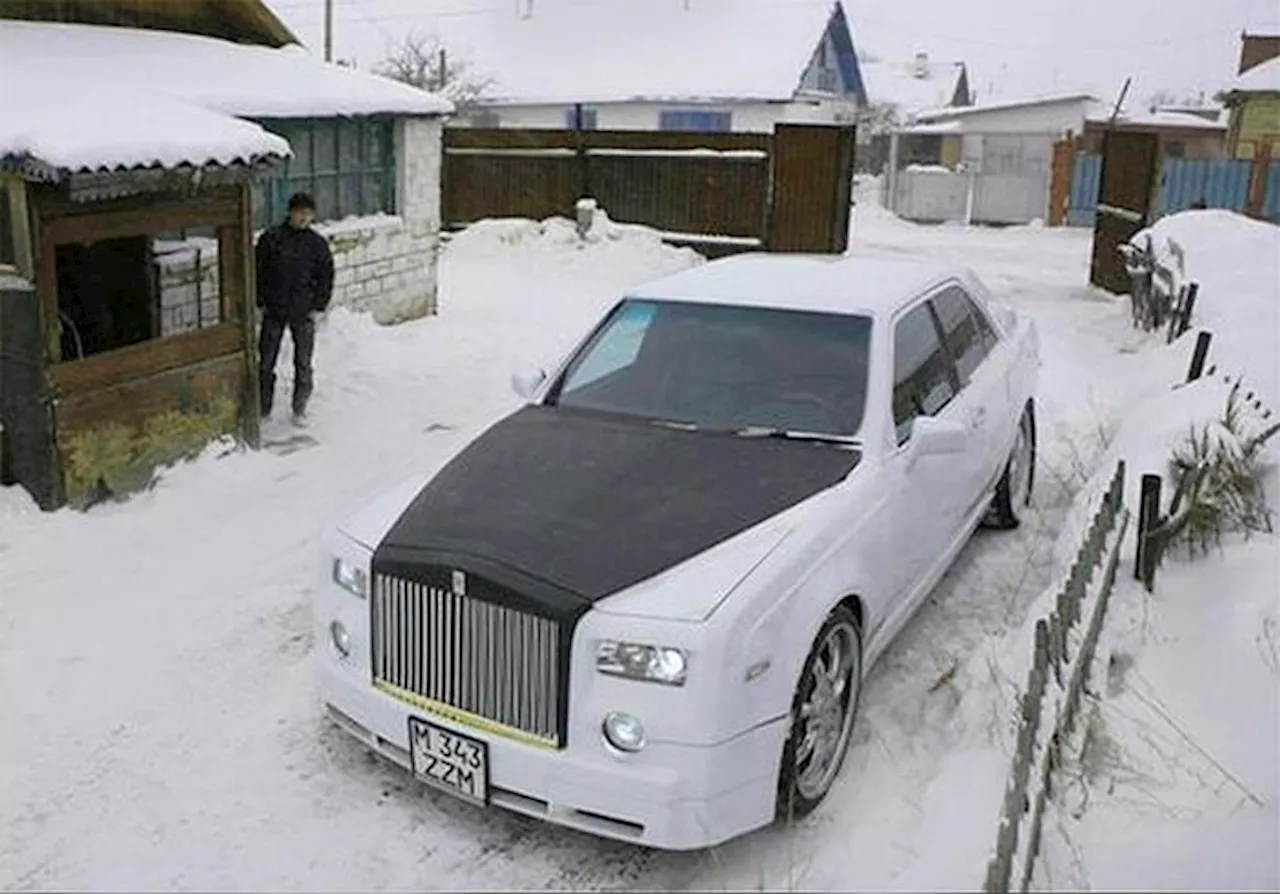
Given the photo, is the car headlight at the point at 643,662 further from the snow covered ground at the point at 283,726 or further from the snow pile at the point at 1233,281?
the snow pile at the point at 1233,281

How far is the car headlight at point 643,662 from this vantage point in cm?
364

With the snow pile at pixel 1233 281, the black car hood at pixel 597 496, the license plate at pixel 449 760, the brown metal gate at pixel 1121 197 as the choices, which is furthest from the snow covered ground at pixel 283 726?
the brown metal gate at pixel 1121 197

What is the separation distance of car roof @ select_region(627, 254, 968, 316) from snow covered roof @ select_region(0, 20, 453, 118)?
4.02 m

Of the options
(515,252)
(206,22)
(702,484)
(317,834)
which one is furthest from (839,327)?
(515,252)

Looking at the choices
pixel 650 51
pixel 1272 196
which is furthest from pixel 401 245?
pixel 650 51

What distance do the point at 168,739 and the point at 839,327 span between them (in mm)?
3197

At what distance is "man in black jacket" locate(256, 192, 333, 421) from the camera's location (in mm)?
8852

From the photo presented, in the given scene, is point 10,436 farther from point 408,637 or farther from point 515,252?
point 515,252

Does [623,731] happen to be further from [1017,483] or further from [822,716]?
[1017,483]

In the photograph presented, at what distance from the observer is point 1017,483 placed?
714 cm

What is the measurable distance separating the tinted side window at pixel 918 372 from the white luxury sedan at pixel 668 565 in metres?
0.02

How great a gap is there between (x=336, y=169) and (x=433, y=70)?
30.5 m

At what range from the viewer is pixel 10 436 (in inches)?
272

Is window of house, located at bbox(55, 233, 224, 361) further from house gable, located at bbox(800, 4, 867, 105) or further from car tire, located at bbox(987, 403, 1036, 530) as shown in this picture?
house gable, located at bbox(800, 4, 867, 105)
